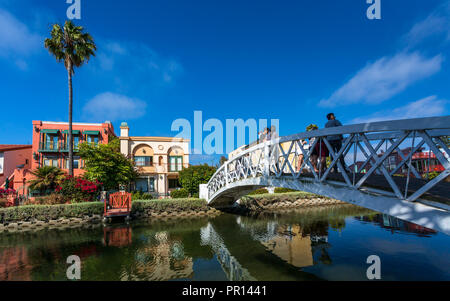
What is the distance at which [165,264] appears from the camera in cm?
843

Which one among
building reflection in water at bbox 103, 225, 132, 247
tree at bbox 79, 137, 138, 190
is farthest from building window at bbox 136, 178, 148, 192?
building reflection in water at bbox 103, 225, 132, 247

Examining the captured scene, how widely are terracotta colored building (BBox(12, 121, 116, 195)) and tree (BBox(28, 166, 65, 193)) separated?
17.3ft

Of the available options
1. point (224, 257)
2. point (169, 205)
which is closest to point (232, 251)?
point (224, 257)

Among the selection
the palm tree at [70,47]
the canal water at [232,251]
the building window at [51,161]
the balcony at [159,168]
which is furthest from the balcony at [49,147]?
the canal water at [232,251]

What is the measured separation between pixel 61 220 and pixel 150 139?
13.8 meters

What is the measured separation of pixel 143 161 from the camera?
85.3 feet

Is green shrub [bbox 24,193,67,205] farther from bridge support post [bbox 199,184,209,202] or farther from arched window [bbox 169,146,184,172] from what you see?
arched window [bbox 169,146,184,172]

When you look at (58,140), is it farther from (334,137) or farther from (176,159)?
(334,137)

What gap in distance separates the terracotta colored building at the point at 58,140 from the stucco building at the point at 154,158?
9.77 feet

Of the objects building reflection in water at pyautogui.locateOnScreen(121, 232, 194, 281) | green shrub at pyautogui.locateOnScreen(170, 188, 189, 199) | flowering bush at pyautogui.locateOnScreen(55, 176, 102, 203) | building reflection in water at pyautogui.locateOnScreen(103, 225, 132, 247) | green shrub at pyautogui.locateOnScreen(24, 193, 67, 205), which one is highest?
flowering bush at pyautogui.locateOnScreen(55, 176, 102, 203)

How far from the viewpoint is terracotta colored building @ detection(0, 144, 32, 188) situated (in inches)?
888

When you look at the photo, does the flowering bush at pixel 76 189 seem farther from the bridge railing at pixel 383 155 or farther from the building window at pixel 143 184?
the bridge railing at pixel 383 155
